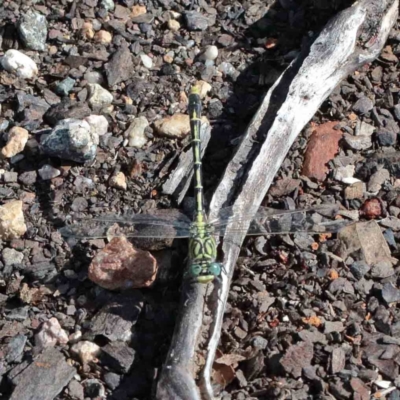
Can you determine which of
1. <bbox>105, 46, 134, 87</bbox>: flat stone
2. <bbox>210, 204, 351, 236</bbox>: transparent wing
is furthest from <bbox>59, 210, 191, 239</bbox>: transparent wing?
<bbox>105, 46, 134, 87</bbox>: flat stone

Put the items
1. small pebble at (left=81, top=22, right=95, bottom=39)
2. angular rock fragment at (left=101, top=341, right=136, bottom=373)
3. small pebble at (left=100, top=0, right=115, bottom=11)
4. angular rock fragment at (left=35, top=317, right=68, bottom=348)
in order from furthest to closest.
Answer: small pebble at (left=100, top=0, right=115, bottom=11), small pebble at (left=81, top=22, right=95, bottom=39), angular rock fragment at (left=35, top=317, right=68, bottom=348), angular rock fragment at (left=101, top=341, right=136, bottom=373)

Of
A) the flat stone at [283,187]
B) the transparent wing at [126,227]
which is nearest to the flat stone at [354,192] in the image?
the flat stone at [283,187]

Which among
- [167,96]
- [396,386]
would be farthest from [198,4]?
[396,386]

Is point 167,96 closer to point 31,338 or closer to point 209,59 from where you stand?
point 209,59

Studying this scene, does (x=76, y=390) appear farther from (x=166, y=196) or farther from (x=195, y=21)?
(x=195, y=21)

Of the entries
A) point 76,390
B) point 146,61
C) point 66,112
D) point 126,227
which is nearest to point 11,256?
point 126,227

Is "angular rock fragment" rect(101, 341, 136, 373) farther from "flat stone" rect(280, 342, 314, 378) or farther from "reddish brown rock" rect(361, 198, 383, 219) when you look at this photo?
"reddish brown rock" rect(361, 198, 383, 219)
